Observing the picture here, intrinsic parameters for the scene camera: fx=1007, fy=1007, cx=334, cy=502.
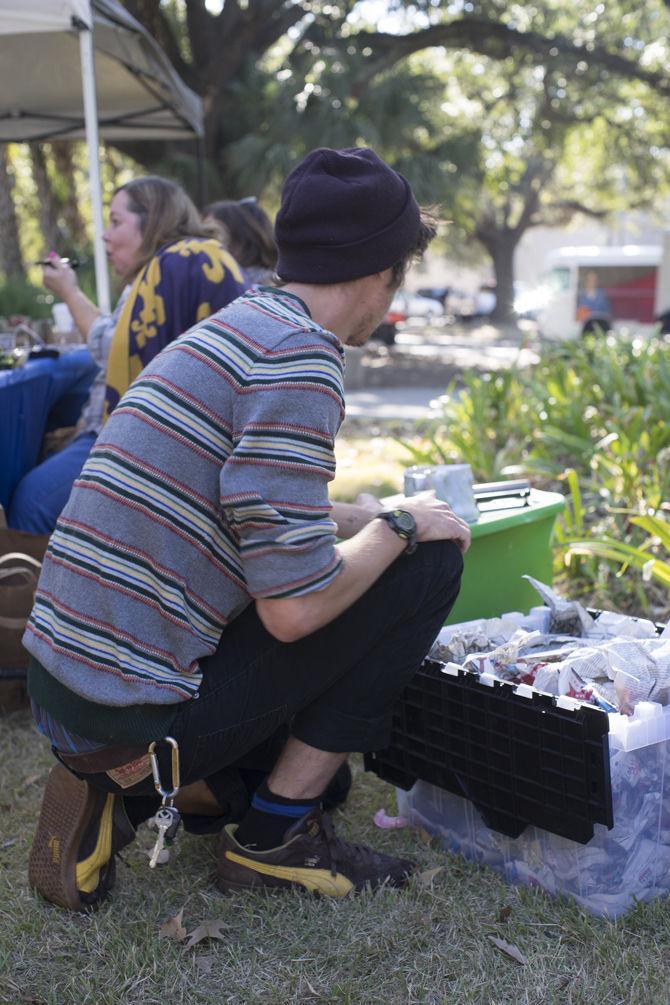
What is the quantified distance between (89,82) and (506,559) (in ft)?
10.8

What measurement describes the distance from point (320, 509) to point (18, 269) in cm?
1112

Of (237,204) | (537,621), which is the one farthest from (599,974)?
(237,204)

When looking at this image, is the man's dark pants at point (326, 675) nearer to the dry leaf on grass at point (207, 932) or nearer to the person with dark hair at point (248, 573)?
the person with dark hair at point (248, 573)

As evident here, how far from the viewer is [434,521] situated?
6.28 feet

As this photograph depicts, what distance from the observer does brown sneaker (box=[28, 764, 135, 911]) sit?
2.02 meters

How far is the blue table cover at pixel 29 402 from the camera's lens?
11.4ft

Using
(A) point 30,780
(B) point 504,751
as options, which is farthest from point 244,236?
(B) point 504,751

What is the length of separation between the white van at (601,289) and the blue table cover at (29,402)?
15.6 metres

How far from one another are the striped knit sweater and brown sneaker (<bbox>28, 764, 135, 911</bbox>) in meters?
0.39

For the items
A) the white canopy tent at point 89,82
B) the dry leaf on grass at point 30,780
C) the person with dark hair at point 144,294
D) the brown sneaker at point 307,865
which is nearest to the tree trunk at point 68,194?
the white canopy tent at point 89,82

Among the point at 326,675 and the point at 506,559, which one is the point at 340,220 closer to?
the point at 326,675

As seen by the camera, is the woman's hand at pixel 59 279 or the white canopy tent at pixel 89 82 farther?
the white canopy tent at pixel 89 82

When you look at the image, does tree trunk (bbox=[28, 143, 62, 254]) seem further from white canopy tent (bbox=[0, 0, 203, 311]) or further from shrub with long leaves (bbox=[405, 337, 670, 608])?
shrub with long leaves (bbox=[405, 337, 670, 608])

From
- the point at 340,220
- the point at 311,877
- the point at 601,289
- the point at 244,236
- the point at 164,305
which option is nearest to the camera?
the point at 340,220
